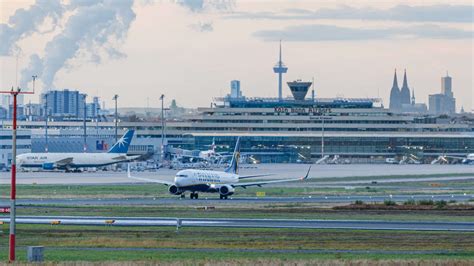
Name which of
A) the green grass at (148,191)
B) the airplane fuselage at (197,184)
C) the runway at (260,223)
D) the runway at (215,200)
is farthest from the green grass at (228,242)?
the green grass at (148,191)

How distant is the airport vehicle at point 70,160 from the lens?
18975 centimetres

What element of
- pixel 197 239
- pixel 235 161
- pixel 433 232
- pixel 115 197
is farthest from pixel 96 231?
pixel 235 161

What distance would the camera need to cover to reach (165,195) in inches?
4604

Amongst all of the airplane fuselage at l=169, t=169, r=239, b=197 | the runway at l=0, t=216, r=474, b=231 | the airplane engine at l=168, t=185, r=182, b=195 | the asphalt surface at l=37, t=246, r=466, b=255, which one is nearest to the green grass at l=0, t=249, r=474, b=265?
the asphalt surface at l=37, t=246, r=466, b=255

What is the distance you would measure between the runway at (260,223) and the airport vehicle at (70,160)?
108 m

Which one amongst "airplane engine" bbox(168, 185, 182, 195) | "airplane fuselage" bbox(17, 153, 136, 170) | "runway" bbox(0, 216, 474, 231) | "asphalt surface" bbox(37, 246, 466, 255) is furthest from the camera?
"airplane fuselage" bbox(17, 153, 136, 170)

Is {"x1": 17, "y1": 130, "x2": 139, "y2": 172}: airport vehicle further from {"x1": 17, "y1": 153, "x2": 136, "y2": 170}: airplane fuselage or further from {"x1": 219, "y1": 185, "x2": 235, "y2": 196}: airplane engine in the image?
{"x1": 219, "y1": 185, "x2": 235, "y2": 196}: airplane engine

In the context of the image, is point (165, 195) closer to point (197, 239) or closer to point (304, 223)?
point (304, 223)

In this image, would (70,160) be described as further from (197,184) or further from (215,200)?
(215,200)

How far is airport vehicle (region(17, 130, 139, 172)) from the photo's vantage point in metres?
190

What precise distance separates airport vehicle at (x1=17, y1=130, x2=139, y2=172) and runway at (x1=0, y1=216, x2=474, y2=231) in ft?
355

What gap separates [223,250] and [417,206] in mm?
36244

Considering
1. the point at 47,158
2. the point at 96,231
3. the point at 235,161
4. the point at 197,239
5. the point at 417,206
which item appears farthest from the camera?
the point at 47,158

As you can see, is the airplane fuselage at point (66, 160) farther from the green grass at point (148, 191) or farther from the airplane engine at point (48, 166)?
the green grass at point (148, 191)
